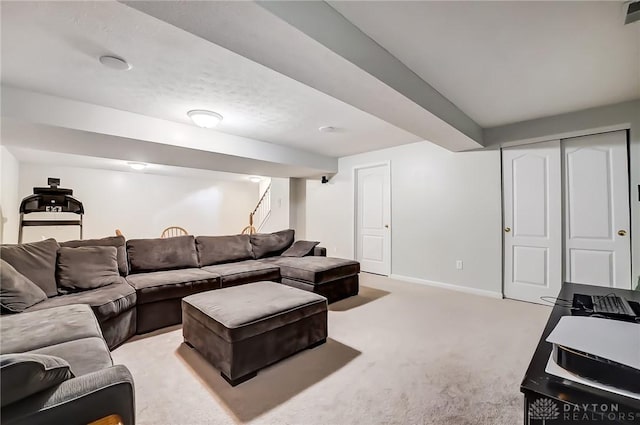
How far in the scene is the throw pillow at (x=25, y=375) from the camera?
755 millimetres

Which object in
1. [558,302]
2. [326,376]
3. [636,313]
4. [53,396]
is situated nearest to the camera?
[53,396]

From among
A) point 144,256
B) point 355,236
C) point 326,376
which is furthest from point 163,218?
point 326,376

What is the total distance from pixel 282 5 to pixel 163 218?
7.22 m

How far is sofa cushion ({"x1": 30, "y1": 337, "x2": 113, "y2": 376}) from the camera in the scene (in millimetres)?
1252

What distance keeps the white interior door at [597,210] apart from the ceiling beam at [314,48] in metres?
2.07

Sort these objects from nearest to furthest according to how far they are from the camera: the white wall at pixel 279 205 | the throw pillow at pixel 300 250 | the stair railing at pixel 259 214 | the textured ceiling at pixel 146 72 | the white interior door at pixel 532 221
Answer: the textured ceiling at pixel 146 72 < the white interior door at pixel 532 221 < the throw pillow at pixel 300 250 < the white wall at pixel 279 205 < the stair railing at pixel 259 214

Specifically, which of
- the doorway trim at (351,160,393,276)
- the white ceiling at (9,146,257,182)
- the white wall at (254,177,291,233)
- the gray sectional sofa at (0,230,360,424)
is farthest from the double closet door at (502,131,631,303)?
the white ceiling at (9,146,257,182)

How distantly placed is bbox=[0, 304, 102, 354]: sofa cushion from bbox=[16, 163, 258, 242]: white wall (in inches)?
215

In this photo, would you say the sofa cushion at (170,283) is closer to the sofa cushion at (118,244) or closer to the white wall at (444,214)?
the sofa cushion at (118,244)

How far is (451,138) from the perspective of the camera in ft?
11.1

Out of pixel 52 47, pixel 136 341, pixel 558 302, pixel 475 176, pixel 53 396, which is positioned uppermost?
pixel 52 47

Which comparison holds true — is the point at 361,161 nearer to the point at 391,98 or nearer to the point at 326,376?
the point at 391,98

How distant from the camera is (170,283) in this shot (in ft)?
9.03

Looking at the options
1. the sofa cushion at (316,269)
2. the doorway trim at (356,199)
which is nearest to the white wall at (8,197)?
the sofa cushion at (316,269)
